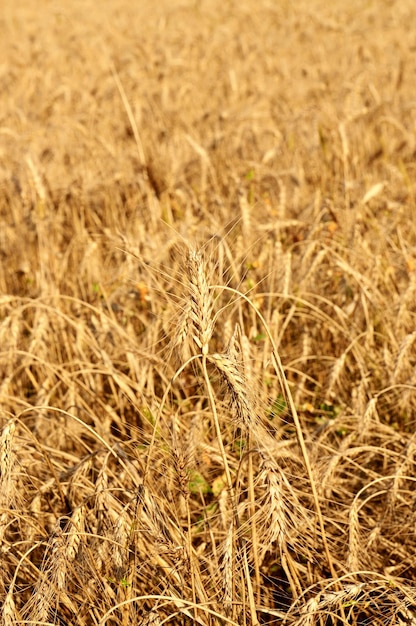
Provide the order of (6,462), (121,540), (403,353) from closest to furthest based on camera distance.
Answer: (6,462)
(121,540)
(403,353)

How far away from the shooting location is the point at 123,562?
5.37 ft

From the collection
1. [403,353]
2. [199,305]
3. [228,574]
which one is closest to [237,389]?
[199,305]

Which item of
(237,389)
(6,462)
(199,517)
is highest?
(237,389)

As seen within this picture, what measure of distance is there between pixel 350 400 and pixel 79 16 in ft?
33.3

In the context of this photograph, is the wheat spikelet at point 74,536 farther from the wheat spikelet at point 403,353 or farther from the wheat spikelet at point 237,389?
the wheat spikelet at point 403,353

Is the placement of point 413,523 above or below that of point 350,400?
above

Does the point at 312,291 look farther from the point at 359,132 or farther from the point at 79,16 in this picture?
the point at 79,16

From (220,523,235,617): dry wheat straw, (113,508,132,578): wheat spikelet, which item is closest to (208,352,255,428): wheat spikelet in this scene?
(220,523,235,617): dry wheat straw

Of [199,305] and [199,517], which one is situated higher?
[199,305]

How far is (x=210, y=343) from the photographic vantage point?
288 centimetres

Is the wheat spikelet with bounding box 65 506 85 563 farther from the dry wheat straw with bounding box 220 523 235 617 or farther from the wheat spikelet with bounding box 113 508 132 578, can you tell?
the dry wheat straw with bounding box 220 523 235 617

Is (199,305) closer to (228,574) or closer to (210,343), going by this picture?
(228,574)

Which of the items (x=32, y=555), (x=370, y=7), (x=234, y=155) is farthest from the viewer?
(x=370, y=7)

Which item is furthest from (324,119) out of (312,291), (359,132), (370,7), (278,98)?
(370,7)
